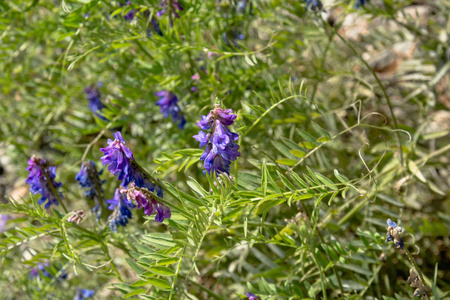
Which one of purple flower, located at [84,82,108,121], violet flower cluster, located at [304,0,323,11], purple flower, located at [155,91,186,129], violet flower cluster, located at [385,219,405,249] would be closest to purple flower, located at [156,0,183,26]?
purple flower, located at [155,91,186,129]

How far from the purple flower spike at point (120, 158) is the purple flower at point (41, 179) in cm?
49

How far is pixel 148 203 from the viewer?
1.26 metres

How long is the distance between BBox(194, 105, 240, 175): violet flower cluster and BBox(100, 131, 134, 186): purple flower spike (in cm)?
20

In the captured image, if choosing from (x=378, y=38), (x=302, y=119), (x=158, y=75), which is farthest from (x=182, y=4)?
(x=378, y=38)

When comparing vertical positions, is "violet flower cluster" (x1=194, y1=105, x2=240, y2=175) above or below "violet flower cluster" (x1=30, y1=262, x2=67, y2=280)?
above

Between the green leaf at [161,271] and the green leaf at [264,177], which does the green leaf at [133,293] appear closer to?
the green leaf at [161,271]

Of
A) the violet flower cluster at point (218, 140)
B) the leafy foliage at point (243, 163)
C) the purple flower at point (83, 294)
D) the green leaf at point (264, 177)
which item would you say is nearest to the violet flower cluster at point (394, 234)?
the leafy foliage at point (243, 163)

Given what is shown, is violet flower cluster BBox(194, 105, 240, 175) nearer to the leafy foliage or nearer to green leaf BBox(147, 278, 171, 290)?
the leafy foliage

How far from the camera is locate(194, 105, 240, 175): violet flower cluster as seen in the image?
1.26 metres

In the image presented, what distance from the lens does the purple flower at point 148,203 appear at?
1237 mm

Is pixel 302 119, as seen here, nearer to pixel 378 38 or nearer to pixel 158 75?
pixel 158 75

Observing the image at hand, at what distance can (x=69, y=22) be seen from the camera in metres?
1.93

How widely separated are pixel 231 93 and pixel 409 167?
33.6 inches

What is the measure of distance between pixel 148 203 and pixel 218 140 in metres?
0.25
